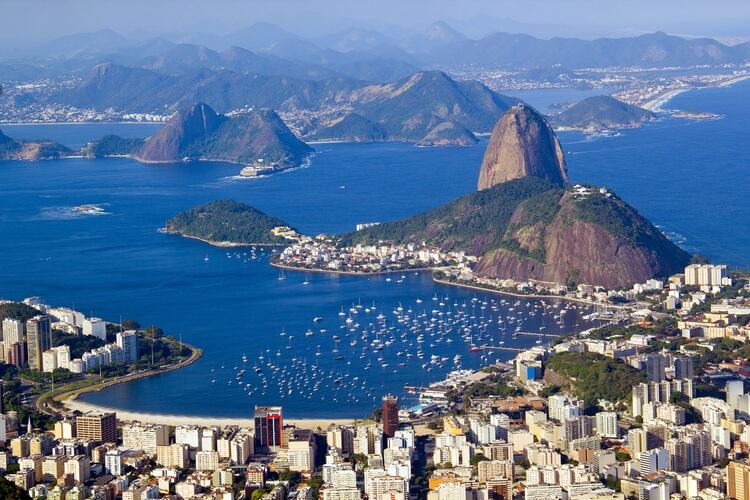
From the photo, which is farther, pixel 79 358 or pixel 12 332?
pixel 12 332

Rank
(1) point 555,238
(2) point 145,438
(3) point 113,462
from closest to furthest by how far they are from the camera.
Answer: (3) point 113,462 < (2) point 145,438 < (1) point 555,238

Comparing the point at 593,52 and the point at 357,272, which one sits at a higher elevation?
the point at 593,52

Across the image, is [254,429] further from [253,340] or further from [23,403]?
[253,340]

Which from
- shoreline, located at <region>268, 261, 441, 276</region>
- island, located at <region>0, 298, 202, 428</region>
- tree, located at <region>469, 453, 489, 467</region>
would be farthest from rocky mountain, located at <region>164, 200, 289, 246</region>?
tree, located at <region>469, 453, 489, 467</region>

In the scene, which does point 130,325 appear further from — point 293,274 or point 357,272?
point 357,272

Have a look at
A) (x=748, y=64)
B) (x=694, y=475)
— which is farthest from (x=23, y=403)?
(x=748, y=64)

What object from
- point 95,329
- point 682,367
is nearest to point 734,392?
point 682,367

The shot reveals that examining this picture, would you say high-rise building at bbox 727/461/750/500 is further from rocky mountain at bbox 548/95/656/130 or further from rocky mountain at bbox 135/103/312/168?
rocky mountain at bbox 548/95/656/130
